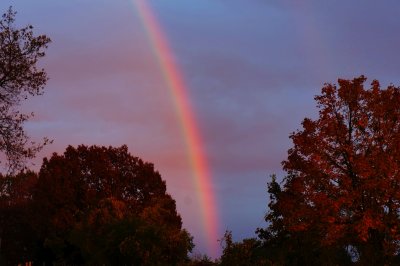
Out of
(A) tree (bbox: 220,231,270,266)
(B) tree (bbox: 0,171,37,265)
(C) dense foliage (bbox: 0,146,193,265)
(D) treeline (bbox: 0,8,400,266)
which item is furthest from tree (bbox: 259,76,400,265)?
(B) tree (bbox: 0,171,37,265)

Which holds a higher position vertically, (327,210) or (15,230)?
(15,230)

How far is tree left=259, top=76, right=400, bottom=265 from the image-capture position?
33.8 m

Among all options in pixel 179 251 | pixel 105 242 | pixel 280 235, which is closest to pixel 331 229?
pixel 280 235

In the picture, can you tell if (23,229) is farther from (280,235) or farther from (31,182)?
(280,235)

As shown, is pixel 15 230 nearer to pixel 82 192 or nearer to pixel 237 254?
pixel 82 192

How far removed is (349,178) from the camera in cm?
3456

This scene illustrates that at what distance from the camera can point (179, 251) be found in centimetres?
3478

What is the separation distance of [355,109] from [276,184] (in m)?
8.30

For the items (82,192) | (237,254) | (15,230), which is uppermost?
(82,192)

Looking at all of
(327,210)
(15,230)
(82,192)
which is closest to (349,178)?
(327,210)

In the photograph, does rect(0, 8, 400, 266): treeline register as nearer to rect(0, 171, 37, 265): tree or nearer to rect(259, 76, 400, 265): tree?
rect(259, 76, 400, 265): tree

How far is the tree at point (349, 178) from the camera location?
111 ft

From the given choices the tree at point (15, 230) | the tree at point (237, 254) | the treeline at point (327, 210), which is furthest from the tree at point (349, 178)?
the tree at point (15, 230)

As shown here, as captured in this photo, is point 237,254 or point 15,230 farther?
point 15,230
